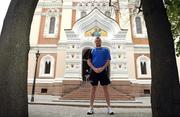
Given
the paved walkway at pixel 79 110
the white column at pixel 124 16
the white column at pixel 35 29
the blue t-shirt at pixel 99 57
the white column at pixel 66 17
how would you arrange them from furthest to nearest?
the white column at pixel 35 29 < the white column at pixel 66 17 < the white column at pixel 124 16 < the blue t-shirt at pixel 99 57 < the paved walkway at pixel 79 110

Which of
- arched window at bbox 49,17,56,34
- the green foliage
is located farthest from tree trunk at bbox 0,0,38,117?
arched window at bbox 49,17,56,34

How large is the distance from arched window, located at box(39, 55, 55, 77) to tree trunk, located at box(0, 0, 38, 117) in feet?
60.3

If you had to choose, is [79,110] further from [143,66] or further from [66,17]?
[66,17]

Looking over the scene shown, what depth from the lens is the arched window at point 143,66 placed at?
2240 cm

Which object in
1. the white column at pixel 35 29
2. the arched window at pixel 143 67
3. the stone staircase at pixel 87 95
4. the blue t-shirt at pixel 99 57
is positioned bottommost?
the stone staircase at pixel 87 95

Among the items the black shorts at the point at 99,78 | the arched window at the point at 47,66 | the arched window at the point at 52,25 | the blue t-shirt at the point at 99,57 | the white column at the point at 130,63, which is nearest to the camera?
the black shorts at the point at 99,78

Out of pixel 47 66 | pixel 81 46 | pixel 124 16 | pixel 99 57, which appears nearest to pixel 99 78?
pixel 99 57

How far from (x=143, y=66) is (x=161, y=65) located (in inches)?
754

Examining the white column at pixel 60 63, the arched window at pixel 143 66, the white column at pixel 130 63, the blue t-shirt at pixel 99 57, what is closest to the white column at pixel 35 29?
the white column at pixel 60 63

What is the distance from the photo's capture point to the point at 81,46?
2253 cm

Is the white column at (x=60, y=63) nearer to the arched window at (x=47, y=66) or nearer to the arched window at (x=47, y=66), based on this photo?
the arched window at (x=47, y=66)

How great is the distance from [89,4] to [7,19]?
21.8 meters

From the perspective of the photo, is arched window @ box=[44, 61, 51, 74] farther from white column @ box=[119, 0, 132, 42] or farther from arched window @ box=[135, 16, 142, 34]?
arched window @ box=[135, 16, 142, 34]

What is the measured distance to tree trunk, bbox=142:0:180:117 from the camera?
157 inches
